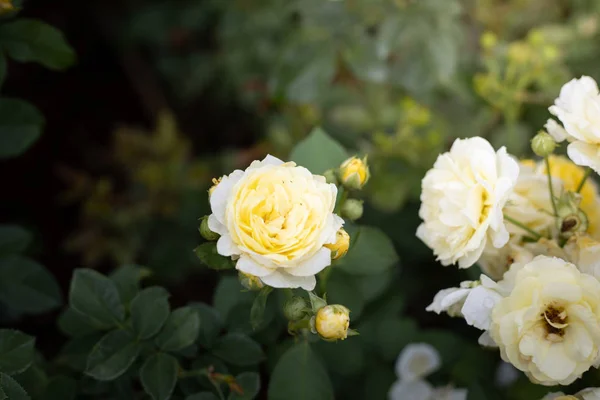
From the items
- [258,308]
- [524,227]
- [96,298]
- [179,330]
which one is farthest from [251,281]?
[524,227]

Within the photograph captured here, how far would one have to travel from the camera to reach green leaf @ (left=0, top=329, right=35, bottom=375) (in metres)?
0.81

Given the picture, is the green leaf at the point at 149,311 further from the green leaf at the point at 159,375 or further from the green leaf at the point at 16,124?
the green leaf at the point at 16,124

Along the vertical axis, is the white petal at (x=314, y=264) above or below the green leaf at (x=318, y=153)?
above

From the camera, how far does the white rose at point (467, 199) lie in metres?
0.76

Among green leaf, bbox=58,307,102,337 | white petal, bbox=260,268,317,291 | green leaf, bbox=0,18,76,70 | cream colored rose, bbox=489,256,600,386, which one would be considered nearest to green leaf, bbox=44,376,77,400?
green leaf, bbox=58,307,102,337

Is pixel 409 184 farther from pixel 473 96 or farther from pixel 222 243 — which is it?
pixel 222 243

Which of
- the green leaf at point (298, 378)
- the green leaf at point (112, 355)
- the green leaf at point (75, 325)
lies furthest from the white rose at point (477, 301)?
the green leaf at point (75, 325)

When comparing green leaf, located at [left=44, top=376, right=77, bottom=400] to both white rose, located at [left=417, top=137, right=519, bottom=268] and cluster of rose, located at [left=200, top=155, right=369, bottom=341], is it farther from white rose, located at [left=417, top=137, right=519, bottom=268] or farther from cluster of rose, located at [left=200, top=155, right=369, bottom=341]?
white rose, located at [left=417, top=137, right=519, bottom=268]

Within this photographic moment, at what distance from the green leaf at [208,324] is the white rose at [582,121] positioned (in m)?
0.55

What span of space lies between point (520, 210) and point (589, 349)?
22 cm

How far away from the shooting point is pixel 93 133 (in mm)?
2160

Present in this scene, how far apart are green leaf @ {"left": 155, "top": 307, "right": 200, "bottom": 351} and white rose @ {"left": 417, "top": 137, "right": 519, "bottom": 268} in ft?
1.16

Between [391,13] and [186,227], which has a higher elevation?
[391,13]

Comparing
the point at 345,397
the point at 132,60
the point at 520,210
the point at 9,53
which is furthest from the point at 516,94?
the point at 132,60
